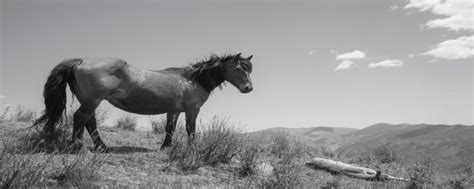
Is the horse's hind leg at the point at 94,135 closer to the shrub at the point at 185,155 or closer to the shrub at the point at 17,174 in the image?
the shrub at the point at 185,155

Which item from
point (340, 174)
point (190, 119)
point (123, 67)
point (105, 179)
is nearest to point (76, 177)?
point (105, 179)

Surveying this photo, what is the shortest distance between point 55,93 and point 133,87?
1.20 m

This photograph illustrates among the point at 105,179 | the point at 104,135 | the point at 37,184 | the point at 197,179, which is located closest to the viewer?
the point at 37,184

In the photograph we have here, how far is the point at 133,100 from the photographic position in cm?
568

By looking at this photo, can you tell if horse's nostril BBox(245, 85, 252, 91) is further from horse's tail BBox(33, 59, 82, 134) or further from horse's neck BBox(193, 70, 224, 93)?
horse's tail BBox(33, 59, 82, 134)

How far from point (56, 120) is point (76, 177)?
6.66 ft

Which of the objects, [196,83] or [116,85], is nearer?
[116,85]

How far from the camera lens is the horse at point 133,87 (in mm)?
5180

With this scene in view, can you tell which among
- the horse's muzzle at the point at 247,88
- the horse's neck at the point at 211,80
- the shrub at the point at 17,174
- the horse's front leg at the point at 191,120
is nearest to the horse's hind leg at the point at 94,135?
the horse's front leg at the point at 191,120

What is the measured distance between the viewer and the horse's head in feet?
21.7

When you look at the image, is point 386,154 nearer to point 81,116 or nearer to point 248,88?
point 248,88

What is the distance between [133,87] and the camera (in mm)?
5629

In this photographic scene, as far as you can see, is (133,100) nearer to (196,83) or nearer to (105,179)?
(196,83)

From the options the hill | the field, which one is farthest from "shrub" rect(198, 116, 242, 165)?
the hill
